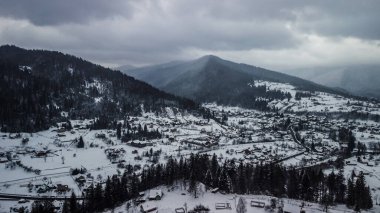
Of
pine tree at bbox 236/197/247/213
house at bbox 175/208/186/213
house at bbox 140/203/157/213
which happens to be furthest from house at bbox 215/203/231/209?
house at bbox 140/203/157/213

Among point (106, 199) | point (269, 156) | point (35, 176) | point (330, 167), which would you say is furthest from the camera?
point (269, 156)

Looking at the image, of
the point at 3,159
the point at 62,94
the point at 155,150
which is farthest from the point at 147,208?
the point at 62,94

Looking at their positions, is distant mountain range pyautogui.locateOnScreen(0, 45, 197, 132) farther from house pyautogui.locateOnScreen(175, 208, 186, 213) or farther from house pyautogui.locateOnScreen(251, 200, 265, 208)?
house pyautogui.locateOnScreen(251, 200, 265, 208)

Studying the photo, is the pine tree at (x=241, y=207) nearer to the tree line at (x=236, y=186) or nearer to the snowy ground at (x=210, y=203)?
the snowy ground at (x=210, y=203)

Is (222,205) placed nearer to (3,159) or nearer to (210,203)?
(210,203)

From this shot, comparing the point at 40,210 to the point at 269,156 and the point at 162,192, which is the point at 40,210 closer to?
the point at 162,192

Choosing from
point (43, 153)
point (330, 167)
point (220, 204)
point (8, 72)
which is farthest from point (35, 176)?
point (8, 72)
